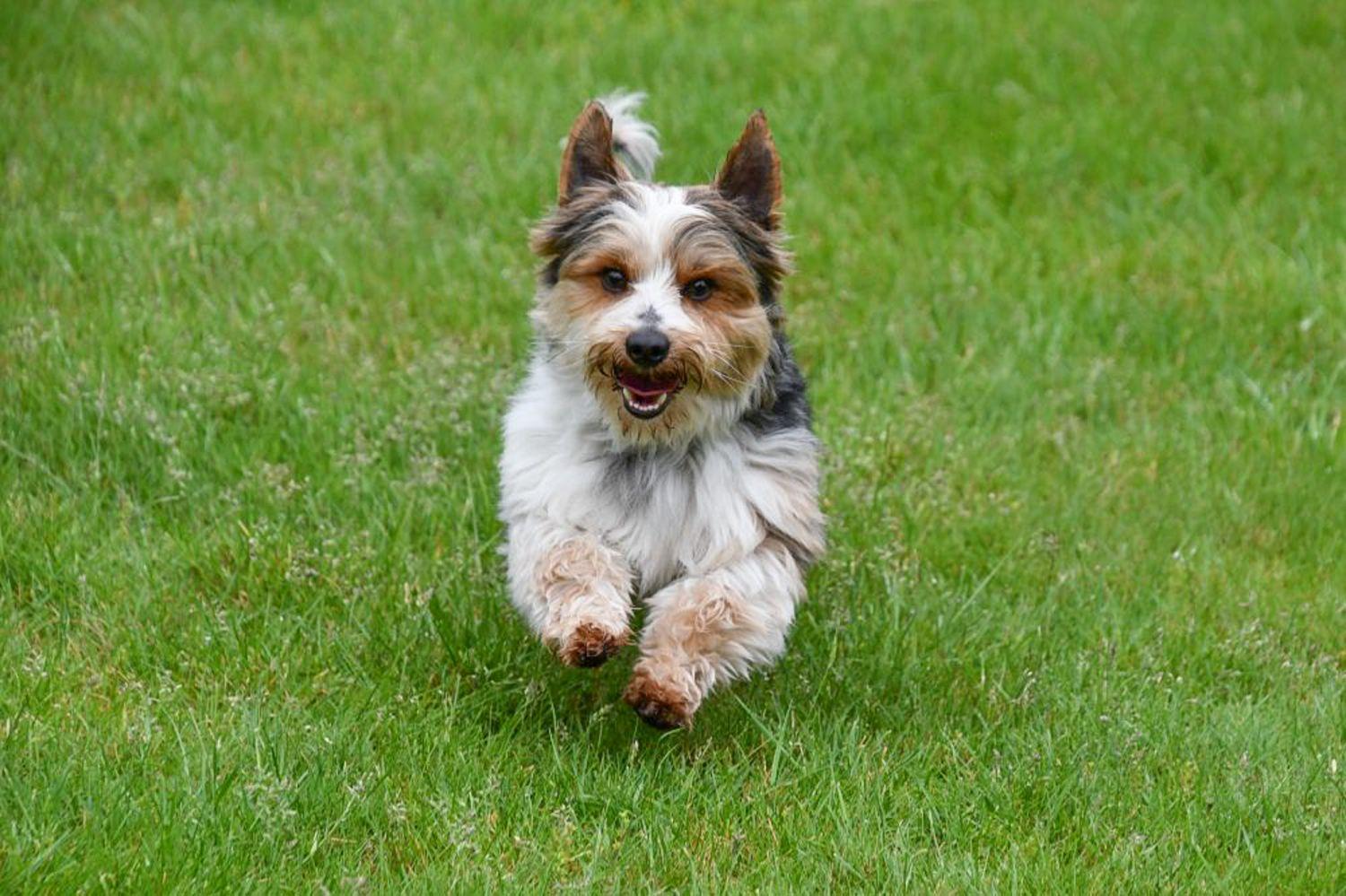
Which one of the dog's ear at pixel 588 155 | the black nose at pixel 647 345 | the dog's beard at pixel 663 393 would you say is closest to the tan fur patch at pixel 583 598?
the dog's beard at pixel 663 393

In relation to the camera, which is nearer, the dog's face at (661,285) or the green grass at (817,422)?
the green grass at (817,422)

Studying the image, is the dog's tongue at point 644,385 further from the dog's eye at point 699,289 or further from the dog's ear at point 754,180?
the dog's ear at point 754,180

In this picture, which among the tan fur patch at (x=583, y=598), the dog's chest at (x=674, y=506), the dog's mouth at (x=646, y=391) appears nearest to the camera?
the tan fur patch at (x=583, y=598)

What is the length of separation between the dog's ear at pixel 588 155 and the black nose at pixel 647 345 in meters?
0.64

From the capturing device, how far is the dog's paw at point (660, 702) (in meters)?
4.77

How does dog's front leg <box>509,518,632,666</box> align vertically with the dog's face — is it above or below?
below

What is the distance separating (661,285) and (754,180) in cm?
49

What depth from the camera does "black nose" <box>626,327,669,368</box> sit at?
496 cm

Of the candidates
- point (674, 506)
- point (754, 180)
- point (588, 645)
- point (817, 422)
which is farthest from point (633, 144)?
point (588, 645)

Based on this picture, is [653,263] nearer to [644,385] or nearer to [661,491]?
[644,385]

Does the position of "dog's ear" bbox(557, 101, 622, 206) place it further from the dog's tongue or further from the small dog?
the dog's tongue

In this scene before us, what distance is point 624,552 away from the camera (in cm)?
529

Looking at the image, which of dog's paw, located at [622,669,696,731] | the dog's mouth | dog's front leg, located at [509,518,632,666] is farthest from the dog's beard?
dog's paw, located at [622,669,696,731]

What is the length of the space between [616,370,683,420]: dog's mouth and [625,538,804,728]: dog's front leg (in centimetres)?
49
